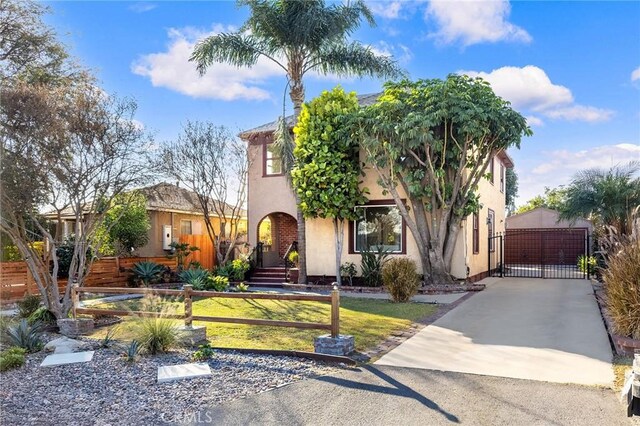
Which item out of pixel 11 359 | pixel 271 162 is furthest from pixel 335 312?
pixel 271 162

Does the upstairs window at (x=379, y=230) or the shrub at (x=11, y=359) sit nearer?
the shrub at (x=11, y=359)

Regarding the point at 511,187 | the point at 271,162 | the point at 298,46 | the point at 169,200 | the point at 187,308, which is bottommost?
the point at 187,308

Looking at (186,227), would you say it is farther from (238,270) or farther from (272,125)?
(272,125)

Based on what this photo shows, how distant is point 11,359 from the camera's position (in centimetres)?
645

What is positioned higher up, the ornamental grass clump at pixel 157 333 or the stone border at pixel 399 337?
the ornamental grass clump at pixel 157 333

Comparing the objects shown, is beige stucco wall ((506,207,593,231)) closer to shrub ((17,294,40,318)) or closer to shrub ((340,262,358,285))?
shrub ((340,262,358,285))

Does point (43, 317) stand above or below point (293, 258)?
below

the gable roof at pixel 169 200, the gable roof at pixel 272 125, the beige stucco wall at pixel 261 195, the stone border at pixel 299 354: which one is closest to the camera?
the stone border at pixel 299 354

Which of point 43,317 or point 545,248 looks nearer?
point 43,317

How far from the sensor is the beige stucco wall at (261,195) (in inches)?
722

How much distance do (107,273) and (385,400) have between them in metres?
13.7

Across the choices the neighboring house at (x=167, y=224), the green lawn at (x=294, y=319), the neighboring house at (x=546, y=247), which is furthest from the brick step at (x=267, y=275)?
the neighboring house at (x=546, y=247)

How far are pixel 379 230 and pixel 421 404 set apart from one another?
Result: 453 inches

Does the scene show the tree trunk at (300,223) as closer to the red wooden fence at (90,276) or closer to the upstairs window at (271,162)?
the upstairs window at (271,162)
